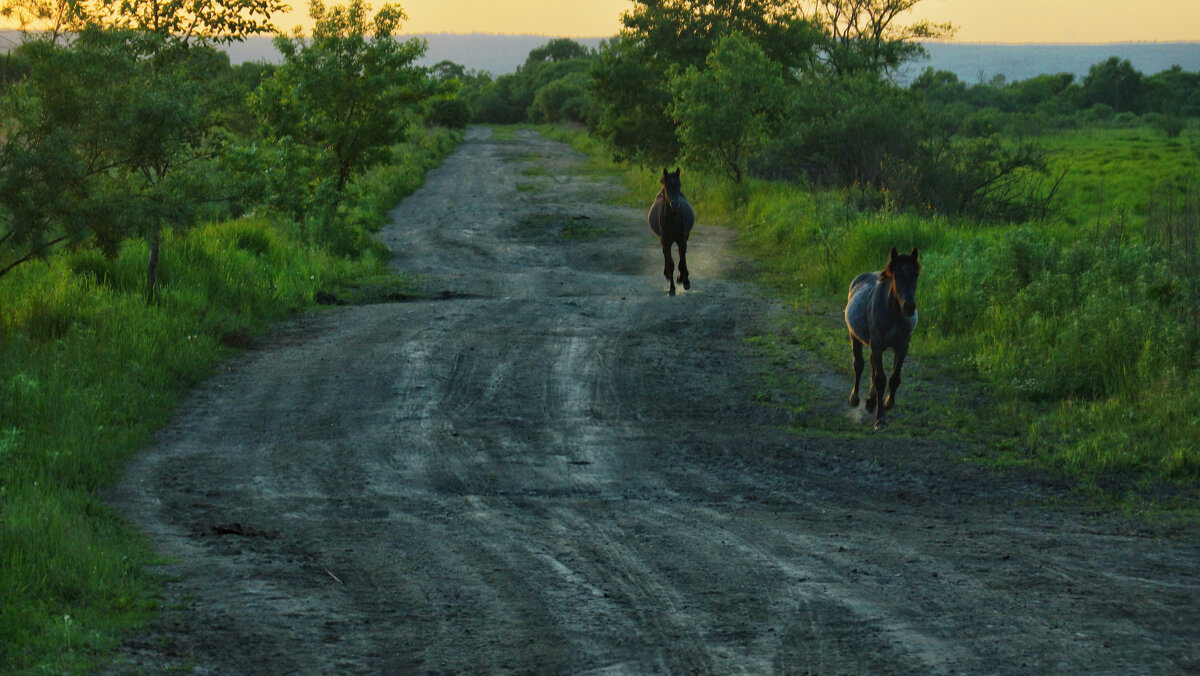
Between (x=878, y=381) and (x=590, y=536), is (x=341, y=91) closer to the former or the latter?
(x=878, y=381)

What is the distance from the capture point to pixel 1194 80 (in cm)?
10862

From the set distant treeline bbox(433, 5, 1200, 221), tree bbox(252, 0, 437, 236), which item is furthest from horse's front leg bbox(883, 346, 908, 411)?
tree bbox(252, 0, 437, 236)

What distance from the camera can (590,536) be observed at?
757 centimetres

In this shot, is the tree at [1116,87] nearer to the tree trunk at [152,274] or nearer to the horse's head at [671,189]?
the horse's head at [671,189]

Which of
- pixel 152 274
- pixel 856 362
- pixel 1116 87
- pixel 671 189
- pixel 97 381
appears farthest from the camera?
pixel 1116 87

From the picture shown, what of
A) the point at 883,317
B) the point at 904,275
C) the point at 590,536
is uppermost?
the point at 904,275

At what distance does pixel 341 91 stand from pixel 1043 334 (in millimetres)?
16346

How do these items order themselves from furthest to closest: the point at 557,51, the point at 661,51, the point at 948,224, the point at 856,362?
the point at 557,51, the point at 661,51, the point at 948,224, the point at 856,362

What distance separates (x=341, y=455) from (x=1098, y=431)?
7.09 metres

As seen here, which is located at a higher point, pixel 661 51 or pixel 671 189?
pixel 661 51

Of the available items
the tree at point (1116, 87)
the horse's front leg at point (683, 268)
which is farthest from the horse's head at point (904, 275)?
the tree at point (1116, 87)

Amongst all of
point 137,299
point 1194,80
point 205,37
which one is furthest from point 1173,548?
point 1194,80

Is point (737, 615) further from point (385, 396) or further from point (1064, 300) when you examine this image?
point (1064, 300)

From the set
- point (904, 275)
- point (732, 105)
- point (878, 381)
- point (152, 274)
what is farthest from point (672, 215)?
point (732, 105)
